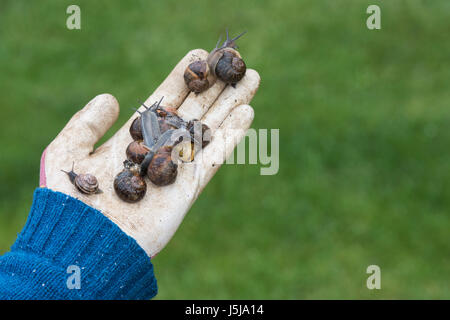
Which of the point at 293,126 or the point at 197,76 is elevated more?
the point at 293,126

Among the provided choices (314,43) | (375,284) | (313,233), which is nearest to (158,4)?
(314,43)

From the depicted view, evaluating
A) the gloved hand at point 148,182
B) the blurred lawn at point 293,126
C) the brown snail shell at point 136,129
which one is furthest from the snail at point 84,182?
the blurred lawn at point 293,126

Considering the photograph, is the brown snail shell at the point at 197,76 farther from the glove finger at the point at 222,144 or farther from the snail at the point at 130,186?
the snail at the point at 130,186

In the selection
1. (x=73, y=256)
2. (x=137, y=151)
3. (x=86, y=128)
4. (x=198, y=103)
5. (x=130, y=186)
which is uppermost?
(x=198, y=103)

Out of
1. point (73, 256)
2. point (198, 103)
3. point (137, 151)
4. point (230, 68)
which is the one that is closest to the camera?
point (73, 256)

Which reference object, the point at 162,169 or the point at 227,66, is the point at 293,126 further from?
the point at 162,169

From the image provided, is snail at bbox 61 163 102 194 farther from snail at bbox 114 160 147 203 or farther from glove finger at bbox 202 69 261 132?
glove finger at bbox 202 69 261 132

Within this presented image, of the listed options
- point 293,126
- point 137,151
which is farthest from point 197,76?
point 293,126
